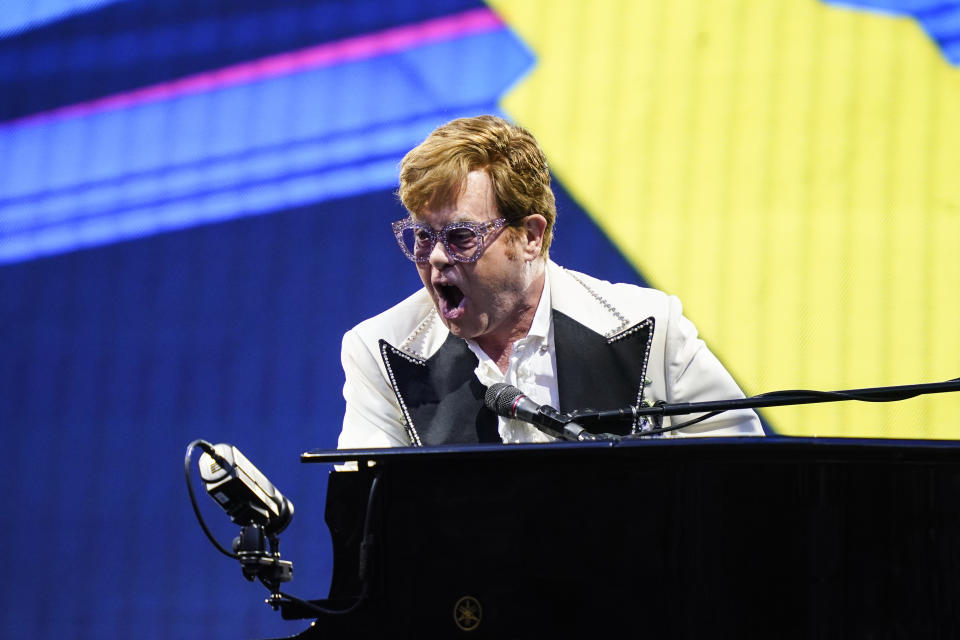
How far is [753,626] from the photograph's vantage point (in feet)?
4.45

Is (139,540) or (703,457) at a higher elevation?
(703,457)

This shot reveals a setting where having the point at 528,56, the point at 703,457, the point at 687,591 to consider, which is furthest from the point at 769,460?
the point at 528,56

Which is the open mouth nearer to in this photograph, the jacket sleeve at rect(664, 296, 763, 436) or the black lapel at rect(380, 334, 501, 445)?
the black lapel at rect(380, 334, 501, 445)

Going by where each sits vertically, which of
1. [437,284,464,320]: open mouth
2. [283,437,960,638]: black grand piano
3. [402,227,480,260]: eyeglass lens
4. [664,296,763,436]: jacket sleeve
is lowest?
[283,437,960,638]: black grand piano

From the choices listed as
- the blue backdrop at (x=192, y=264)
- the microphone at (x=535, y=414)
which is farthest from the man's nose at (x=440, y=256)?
the blue backdrop at (x=192, y=264)

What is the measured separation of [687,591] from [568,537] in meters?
0.17

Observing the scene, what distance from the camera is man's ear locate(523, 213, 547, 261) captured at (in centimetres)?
231

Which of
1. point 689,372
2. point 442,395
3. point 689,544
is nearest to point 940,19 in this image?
point 689,372

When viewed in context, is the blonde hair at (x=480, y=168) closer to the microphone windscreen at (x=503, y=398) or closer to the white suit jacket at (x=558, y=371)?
the white suit jacket at (x=558, y=371)

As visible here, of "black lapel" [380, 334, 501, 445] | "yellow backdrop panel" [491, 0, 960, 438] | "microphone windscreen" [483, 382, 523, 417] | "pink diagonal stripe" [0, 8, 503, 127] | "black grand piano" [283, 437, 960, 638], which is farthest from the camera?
"pink diagonal stripe" [0, 8, 503, 127]

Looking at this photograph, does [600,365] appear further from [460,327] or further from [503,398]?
[503,398]

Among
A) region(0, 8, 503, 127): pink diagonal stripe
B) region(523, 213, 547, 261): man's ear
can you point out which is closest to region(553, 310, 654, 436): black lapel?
region(523, 213, 547, 261): man's ear

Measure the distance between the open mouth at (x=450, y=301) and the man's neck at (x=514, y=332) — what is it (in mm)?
146

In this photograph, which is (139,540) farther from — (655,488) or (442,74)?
(655,488)
